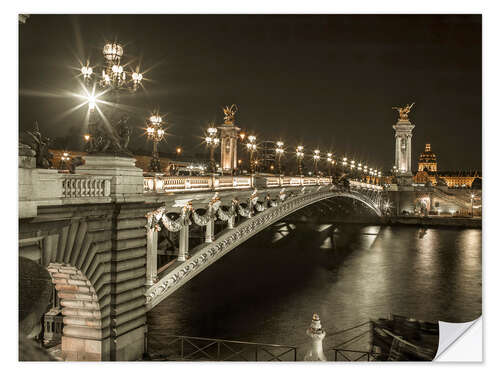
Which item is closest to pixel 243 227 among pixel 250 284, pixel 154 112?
pixel 154 112

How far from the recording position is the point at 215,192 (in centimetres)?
1325

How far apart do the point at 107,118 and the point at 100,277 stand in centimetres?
258

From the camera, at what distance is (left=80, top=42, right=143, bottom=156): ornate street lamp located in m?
8.71

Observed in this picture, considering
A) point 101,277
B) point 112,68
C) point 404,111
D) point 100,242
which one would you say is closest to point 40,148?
point 100,242

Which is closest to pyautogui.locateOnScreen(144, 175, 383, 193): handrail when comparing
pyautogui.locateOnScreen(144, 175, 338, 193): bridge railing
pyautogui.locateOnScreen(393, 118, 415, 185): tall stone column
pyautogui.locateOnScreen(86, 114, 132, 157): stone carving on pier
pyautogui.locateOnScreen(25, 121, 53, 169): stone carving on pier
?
pyautogui.locateOnScreen(144, 175, 338, 193): bridge railing

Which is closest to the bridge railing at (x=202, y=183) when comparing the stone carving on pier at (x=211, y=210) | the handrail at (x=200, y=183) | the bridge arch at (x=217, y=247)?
the handrail at (x=200, y=183)

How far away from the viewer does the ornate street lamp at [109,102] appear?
8711 millimetres

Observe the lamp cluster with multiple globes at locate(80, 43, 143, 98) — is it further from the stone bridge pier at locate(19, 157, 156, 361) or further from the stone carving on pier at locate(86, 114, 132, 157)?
the stone bridge pier at locate(19, 157, 156, 361)

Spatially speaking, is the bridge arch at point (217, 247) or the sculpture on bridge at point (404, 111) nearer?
the bridge arch at point (217, 247)

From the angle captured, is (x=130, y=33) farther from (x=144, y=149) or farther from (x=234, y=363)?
(x=144, y=149)

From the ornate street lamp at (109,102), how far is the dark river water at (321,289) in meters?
7.91

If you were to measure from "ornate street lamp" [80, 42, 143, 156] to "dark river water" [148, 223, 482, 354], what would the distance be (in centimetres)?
791

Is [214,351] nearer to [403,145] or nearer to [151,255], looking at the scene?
[151,255]

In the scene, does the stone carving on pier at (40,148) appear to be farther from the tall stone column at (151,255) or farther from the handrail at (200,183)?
the tall stone column at (151,255)
